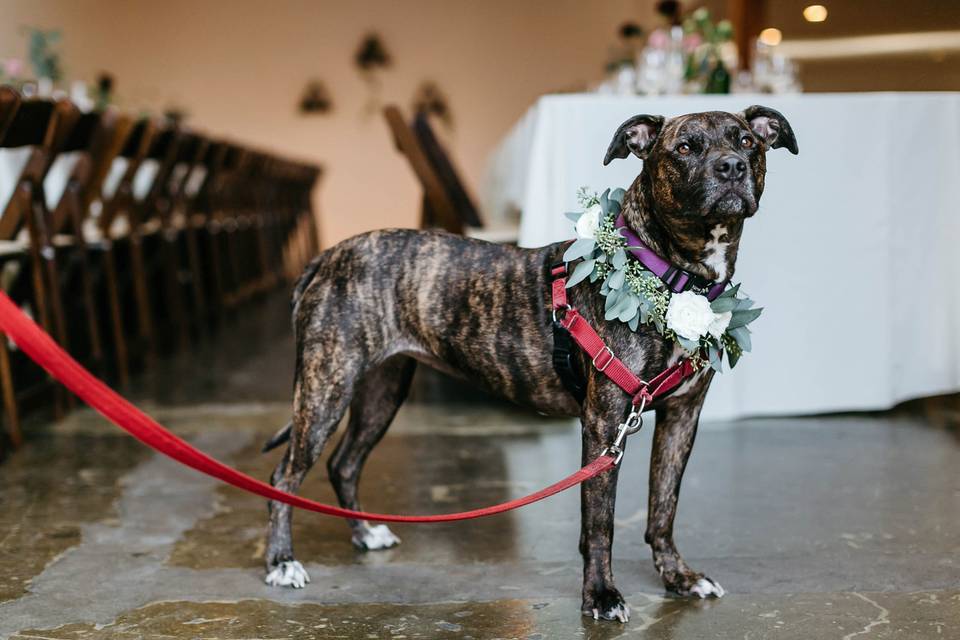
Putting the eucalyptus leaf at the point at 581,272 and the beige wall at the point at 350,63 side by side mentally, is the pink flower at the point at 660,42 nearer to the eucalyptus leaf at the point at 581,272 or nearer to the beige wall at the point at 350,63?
the eucalyptus leaf at the point at 581,272

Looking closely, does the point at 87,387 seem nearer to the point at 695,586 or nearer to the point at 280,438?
the point at 280,438

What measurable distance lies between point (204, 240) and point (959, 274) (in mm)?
4707

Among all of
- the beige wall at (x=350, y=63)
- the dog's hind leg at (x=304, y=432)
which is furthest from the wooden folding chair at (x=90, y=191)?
the beige wall at (x=350, y=63)

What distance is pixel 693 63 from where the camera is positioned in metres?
4.53

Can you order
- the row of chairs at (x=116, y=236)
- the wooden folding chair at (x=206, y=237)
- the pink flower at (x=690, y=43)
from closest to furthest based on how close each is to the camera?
the row of chairs at (x=116, y=236) < the pink flower at (x=690, y=43) < the wooden folding chair at (x=206, y=237)

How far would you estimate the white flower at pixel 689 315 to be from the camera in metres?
1.90

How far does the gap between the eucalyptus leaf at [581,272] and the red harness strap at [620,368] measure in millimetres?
58

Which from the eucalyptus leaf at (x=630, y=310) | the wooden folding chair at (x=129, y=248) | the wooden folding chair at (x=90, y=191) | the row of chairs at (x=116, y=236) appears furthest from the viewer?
the wooden folding chair at (x=129, y=248)

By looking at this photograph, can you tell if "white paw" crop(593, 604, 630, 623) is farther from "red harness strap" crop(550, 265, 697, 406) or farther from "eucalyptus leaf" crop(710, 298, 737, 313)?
"eucalyptus leaf" crop(710, 298, 737, 313)

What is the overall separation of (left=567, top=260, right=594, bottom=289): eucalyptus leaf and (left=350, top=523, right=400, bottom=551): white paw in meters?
0.82

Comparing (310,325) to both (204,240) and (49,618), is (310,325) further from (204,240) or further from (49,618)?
(204,240)

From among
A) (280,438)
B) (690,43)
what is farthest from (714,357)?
(690,43)

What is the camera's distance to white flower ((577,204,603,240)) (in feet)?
6.55

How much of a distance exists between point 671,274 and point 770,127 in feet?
1.28
